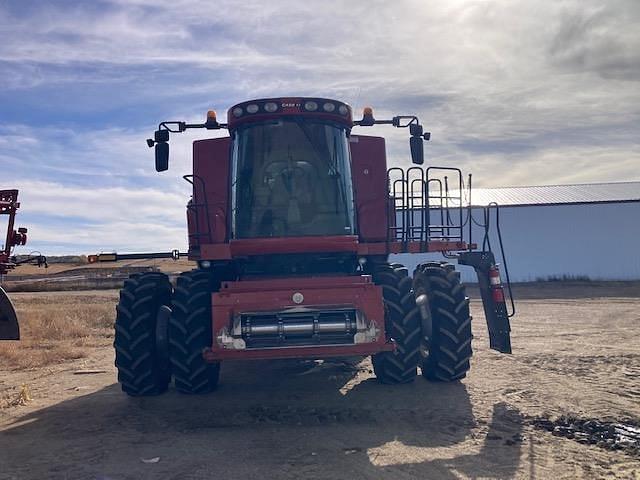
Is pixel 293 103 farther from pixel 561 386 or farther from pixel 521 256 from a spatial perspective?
pixel 521 256

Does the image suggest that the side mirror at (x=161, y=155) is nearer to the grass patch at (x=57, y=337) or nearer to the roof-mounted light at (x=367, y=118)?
the roof-mounted light at (x=367, y=118)

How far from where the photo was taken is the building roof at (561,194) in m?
38.4

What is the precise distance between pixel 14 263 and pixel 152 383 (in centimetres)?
922

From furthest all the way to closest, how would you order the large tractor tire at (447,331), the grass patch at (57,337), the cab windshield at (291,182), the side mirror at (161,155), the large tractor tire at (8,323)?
the grass patch at (57,337) < the large tractor tire at (8,323) < the side mirror at (161,155) < the large tractor tire at (447,331) < the cab windshield at (291,182)

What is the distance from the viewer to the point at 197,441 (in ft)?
21.9

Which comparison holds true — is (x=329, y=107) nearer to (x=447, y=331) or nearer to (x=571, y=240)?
(x=447, y=331)

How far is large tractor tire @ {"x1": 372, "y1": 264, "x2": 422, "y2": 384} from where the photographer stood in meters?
8.26

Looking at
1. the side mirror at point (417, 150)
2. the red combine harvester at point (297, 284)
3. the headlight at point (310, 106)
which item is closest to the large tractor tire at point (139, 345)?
the red combine harvester at point (297, 284)

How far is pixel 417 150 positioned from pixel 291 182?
2.17m

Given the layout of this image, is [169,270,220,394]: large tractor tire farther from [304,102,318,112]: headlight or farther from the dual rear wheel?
[304,102,318,112]: headlight

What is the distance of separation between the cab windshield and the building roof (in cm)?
3158

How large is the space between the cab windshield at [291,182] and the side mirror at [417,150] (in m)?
1.35

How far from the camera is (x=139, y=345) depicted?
8.47m

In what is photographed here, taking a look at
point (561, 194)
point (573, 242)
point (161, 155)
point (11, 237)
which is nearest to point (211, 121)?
point (161, 155)
